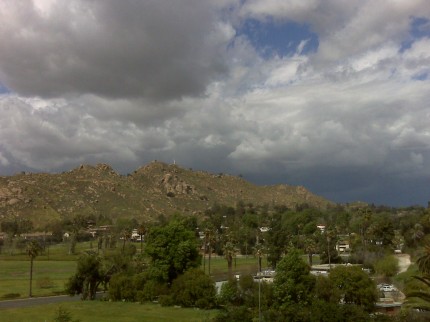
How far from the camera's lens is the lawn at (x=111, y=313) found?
71.6 m

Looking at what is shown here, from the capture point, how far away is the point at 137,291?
93.4 metres

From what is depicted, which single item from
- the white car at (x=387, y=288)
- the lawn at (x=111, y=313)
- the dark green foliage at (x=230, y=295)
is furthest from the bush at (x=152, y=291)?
the white car at (x=387, y=288)

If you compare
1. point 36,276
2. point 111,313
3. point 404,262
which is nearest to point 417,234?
point 404,262

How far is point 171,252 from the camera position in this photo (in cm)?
9738

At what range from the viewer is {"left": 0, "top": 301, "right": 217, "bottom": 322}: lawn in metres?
71.6

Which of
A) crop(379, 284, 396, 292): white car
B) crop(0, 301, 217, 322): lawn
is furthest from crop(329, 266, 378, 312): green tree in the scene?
crop(0, 301, 217, 322): lawn

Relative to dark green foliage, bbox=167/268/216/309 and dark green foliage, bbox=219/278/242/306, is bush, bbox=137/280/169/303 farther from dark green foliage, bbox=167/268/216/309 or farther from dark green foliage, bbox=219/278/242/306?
dark green foliage, bbox=219/278/242/306

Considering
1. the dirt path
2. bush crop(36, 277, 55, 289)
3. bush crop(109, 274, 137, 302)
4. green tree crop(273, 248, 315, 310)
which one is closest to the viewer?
green tree crop(273, 248, 315, 310)

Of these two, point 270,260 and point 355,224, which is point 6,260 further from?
point 355,224

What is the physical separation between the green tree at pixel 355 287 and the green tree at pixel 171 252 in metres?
30.1

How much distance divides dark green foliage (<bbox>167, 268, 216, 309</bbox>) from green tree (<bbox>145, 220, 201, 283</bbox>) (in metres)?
7.42

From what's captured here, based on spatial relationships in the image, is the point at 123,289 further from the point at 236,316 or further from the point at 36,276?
the point at 36,276

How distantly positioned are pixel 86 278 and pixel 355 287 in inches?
1953

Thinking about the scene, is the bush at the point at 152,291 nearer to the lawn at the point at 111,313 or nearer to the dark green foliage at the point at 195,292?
the lawn at the point at 111,313
